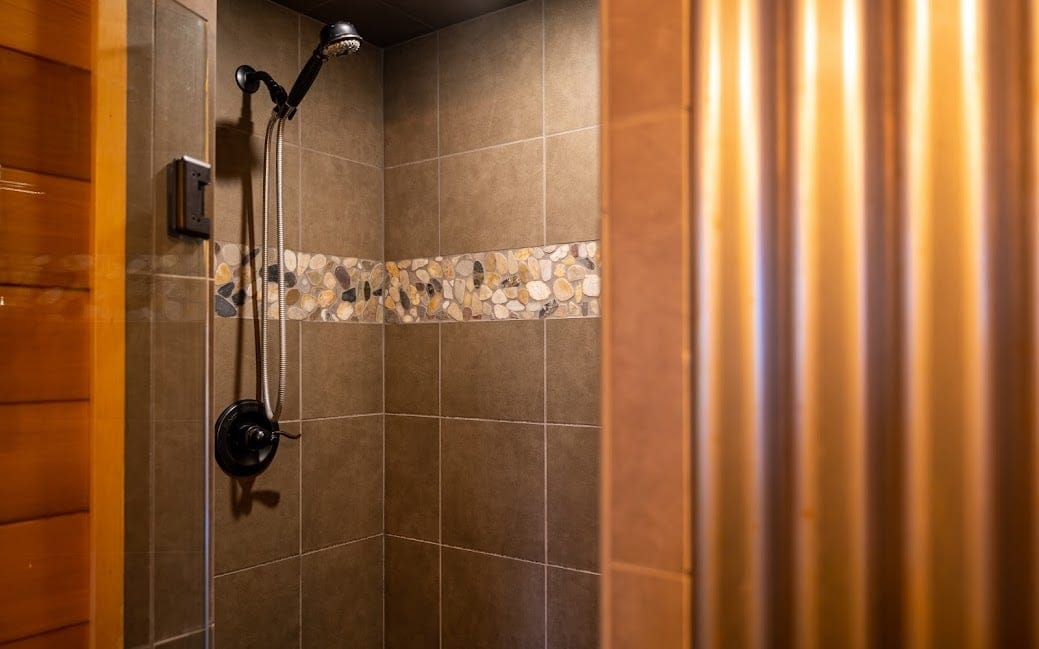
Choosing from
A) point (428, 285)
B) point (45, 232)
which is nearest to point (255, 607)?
point (428, 285)

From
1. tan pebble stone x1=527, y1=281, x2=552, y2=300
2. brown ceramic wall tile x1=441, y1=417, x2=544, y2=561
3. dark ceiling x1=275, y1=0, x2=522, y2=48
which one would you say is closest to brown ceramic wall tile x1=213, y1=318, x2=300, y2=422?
brown ceramic wall tile x1=441, y1=417, x2=544, y2=561

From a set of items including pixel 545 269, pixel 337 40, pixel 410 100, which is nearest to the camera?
pixel 337 40

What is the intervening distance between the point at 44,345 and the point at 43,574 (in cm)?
33

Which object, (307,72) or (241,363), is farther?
(241,363)

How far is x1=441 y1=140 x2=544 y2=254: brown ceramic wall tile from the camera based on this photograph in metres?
2.19

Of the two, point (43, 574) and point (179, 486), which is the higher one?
point (179, 486)

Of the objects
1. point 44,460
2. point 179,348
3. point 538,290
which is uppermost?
point 538,290

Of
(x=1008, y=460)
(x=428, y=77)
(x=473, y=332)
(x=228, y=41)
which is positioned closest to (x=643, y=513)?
(x=1008, y=460)

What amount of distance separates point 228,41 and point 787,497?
2100mm

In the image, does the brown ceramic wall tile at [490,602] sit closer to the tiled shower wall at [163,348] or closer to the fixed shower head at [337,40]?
the tiled shower wall at [163,348]

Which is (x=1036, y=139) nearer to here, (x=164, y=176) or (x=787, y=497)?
(x=787, y=497)

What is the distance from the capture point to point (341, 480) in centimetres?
236

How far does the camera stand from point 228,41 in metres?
2.05

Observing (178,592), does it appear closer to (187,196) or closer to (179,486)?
(179,486)
